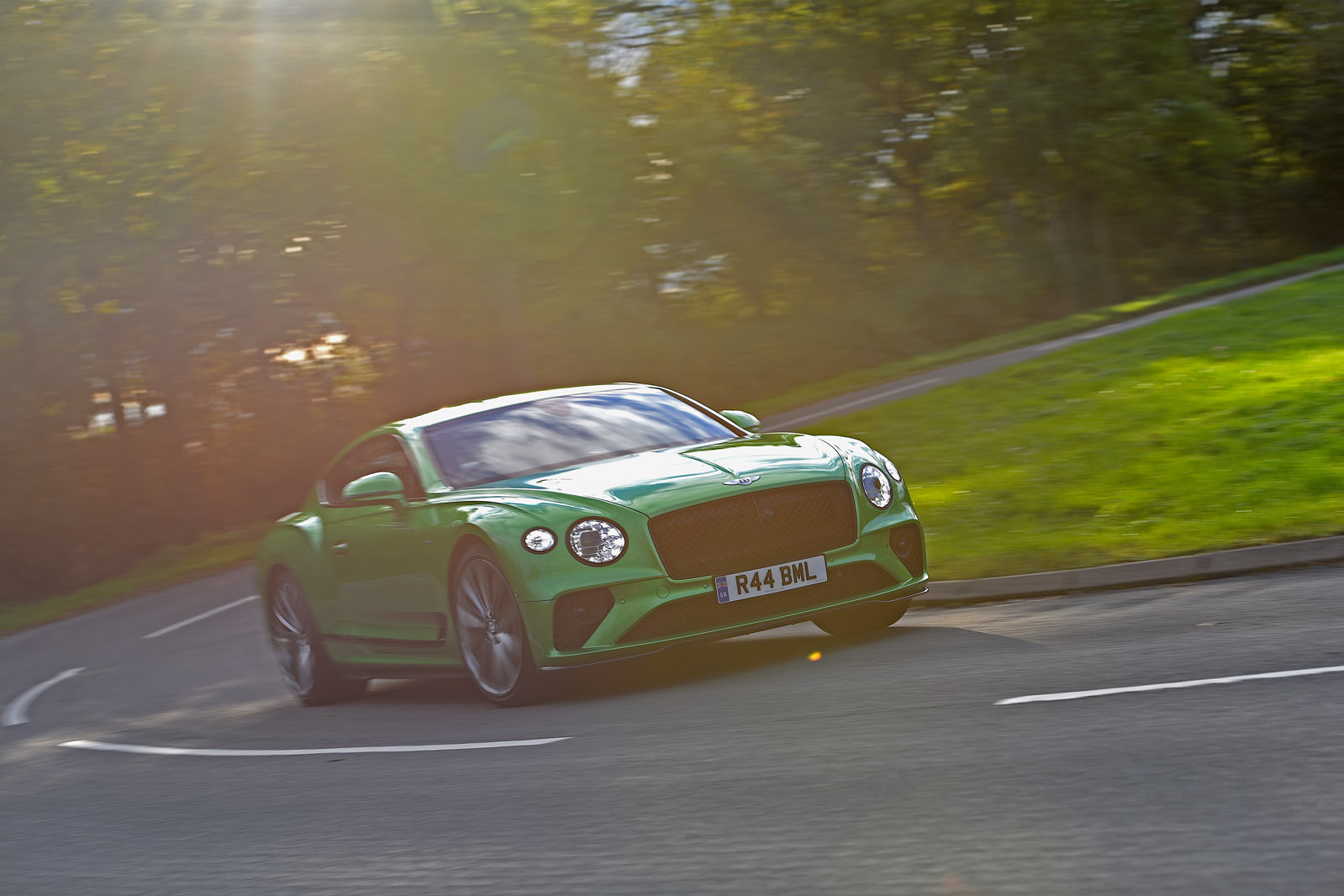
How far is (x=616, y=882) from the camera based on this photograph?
492 cm

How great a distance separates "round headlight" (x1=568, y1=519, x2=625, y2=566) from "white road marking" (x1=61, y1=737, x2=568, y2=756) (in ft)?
3.07

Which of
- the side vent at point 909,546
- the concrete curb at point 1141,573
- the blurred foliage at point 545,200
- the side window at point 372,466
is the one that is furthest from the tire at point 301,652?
the blurred foliage at point 545,200

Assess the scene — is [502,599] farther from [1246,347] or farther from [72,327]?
[72,327]

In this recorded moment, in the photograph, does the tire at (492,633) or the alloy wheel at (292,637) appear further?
the alloy wheel at (292,637)

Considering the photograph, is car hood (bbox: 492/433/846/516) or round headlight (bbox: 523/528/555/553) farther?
car hood (bbox: 492/433/846/516)

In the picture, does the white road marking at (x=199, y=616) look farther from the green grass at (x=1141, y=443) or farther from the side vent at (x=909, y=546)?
the side vent at (x=909, y=546)

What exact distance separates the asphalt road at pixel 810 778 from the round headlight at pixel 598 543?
2.33 ft

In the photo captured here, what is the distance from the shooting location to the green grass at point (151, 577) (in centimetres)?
2588

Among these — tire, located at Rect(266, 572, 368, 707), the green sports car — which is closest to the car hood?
the green sports car

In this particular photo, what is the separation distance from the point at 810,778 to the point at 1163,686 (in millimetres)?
1470

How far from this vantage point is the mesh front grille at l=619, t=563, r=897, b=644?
26.4ft

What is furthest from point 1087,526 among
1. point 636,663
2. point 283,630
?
point 283,630

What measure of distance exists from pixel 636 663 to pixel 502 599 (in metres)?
1.50

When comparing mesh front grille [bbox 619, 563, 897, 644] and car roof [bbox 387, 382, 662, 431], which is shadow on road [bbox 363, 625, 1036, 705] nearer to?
mesh front grille [bbox 619, 563, 897, 644]
